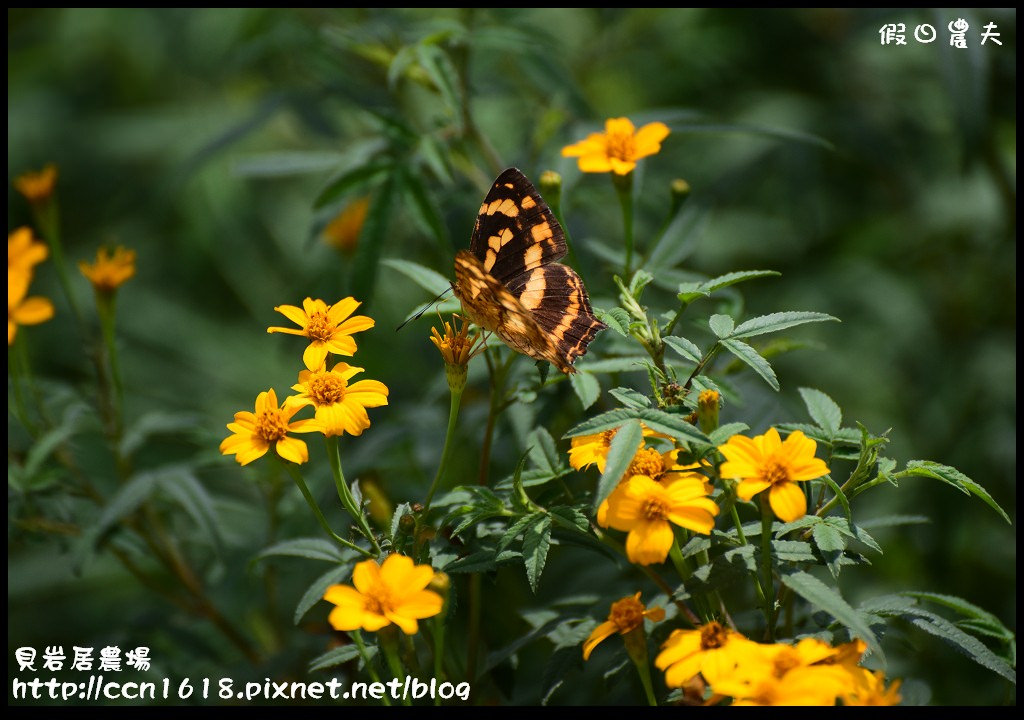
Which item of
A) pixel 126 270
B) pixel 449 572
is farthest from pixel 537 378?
pixel 126 270

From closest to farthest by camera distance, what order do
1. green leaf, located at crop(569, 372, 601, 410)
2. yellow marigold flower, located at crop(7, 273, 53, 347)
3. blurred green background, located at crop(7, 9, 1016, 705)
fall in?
green leaf, located at crop(569, 372, 601, 410) → yellow marigold flower, located at crop(7, 273, 53, 347) → blurred green background, located at crop(7, 9, 1016, 705)

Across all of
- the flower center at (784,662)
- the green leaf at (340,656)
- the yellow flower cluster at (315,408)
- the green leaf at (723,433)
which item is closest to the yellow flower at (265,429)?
the yellow flower cluster at (315,408)

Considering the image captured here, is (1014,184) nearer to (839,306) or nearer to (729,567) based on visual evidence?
(839,306)

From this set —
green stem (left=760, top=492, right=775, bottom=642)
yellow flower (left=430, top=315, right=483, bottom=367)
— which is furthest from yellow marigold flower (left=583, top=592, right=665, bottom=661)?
yellow flower (left=430, top=315, right=483, bottom=367)

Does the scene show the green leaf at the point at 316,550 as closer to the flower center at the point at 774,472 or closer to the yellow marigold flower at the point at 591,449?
the yellow marigold flower at the point at 591,449

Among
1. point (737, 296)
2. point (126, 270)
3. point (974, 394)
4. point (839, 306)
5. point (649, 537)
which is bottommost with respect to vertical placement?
point (974, 394)

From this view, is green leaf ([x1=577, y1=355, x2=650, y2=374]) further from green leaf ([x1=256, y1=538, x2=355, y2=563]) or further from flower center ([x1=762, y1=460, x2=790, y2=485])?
green leaf ([x1=256, y1=538, x2=355, y2=563])

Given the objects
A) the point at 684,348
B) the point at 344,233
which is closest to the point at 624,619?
the point at 684,348
